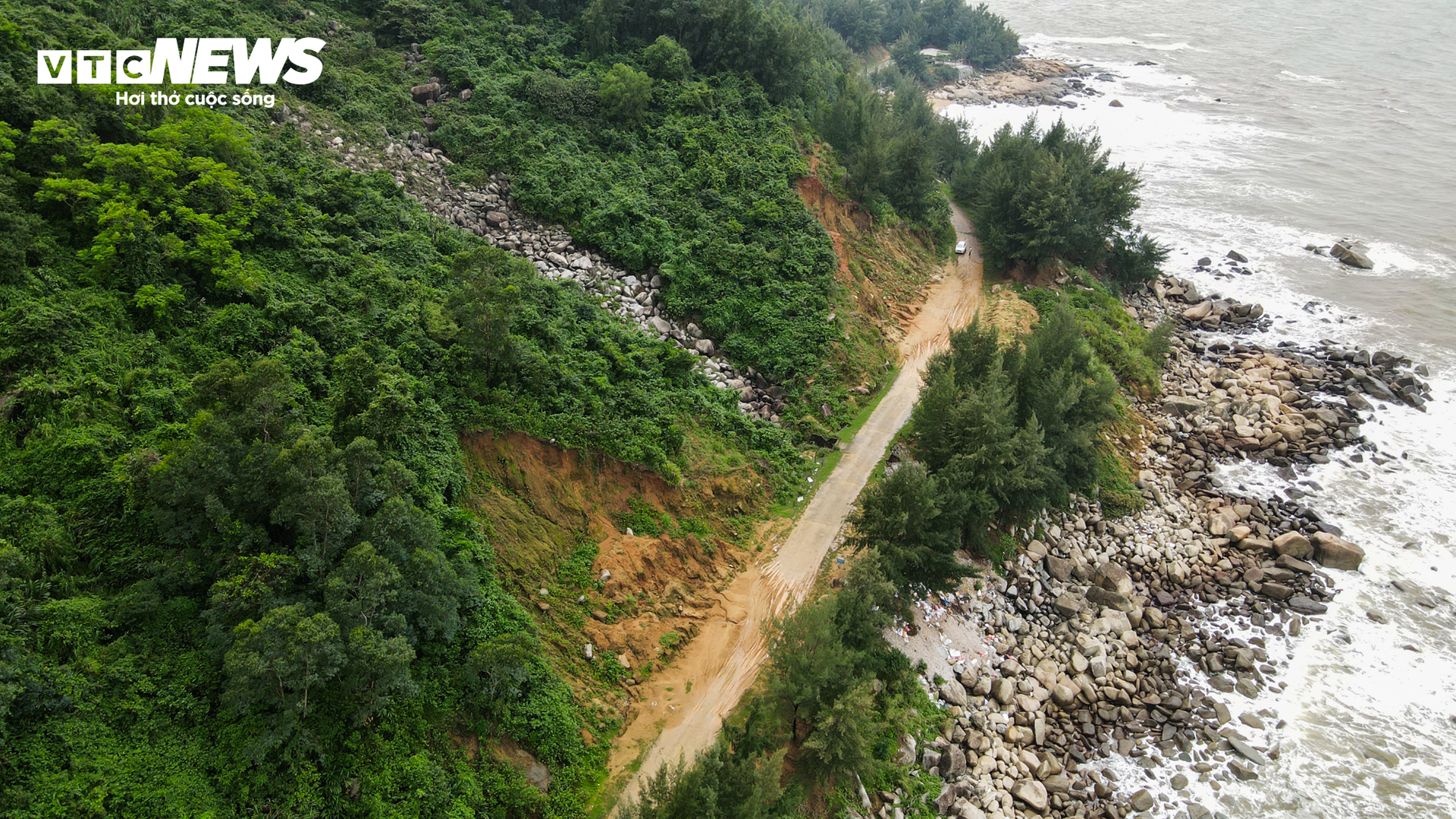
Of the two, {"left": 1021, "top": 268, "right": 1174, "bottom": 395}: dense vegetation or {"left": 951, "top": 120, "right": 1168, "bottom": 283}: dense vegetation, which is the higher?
{"left": 951, "top": 120, "right": 1168, "bottom": 283}: dense vegetation

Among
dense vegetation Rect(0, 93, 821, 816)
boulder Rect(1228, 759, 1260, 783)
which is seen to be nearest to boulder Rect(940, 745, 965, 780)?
boulder Rect(1228, 759, 1260, 783)

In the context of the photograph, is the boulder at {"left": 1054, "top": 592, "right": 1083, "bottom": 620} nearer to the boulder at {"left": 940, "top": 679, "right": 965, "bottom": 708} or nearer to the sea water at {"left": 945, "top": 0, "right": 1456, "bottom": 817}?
the sea water at {"left": 945, "top": 0, "right": 1456, "bottom": 817}

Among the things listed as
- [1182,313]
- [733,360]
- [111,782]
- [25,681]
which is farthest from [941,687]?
[1182,313]

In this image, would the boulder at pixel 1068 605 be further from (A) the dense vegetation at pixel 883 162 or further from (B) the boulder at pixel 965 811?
(A) the dense vegetation at pixel 883 162

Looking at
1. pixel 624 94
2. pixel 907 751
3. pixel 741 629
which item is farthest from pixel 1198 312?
pixel 741 629

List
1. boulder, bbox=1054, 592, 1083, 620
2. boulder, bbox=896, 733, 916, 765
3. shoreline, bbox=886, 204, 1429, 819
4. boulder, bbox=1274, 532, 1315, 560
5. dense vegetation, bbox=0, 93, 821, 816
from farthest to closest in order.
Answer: boulder, bbox=1274, 532, 1315, 560 < boulder, bbox=1054, 592, 1083, 620 < shoreline, bbox=886, 204, 1429, 819 < boulder, bbox=896, 733, 916, 765 < dense vegetation, bbox=0, 93, 821, 816

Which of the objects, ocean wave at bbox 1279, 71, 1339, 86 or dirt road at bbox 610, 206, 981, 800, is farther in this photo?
ocean wave at bbox 1279, 71, 1339, 86

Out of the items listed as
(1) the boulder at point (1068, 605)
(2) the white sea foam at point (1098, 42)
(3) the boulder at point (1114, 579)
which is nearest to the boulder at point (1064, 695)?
(1) the boulder at point (1068, 605)
